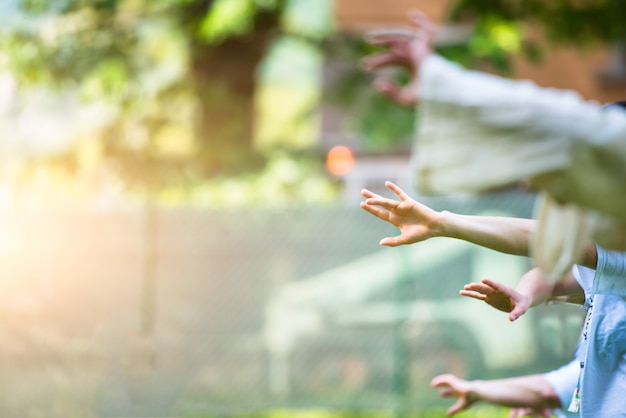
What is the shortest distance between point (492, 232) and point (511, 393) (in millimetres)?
1107

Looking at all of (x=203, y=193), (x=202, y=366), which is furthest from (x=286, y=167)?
(x=202, y=366)

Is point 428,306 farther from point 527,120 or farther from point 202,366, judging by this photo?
point 527,120

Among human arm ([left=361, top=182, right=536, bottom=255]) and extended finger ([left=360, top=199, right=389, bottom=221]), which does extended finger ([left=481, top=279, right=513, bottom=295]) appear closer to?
human arm ([left=361, top=182, right=536, bottom=255])

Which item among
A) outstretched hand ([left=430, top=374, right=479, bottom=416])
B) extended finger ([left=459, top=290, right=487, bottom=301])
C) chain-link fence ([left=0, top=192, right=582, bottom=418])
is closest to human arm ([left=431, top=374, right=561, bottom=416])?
outstretched hand ([left=430, top=374, right=479, bottom=416])

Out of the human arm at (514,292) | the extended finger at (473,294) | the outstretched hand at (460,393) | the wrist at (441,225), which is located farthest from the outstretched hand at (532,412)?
the wrist at (441,225)

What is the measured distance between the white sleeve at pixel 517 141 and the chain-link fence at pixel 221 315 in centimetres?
617

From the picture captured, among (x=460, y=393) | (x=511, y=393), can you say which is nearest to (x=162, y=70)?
(x=460, y=393)

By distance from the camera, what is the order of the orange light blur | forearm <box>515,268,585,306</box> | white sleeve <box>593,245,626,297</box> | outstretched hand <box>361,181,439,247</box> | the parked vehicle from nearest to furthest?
1. white sleeve <box>593,245,626,297</box>
2. outstretched hand <box>361,181,439,247</box>
3. forearm <box>515,268,585,306</box>
4. the parked vehicle
5. the orange light blur

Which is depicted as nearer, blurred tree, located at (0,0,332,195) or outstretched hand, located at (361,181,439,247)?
outstretched hand, located at (361,181,439,247)

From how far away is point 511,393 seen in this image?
360 cm

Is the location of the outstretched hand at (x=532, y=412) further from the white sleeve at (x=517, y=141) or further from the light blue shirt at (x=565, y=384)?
the white sleeve at (x=517, y=141)

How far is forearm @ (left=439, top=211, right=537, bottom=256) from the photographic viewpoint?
2633mm

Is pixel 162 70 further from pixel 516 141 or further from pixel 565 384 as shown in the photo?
pixel 516 141

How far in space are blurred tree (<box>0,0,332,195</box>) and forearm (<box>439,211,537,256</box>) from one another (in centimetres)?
743
